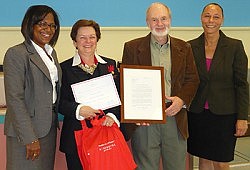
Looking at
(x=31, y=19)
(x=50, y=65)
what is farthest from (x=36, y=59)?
(x=31, y=19)

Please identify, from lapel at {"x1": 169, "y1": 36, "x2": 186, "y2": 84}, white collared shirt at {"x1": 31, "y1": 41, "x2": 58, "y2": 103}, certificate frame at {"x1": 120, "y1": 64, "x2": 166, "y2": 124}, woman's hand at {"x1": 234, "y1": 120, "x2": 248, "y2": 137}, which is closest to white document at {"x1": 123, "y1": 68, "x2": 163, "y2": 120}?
certificate frame at {"x1": 120, "y1": 64, "x2": 166, "y2": 124}

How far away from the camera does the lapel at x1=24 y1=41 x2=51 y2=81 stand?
1.97 meters

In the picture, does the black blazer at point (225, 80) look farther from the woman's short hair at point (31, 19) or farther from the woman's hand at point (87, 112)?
the woman's short hair at point (31, 19)

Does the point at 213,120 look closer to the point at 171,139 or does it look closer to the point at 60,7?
the point at 171,139

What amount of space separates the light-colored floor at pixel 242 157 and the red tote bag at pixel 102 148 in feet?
4.71

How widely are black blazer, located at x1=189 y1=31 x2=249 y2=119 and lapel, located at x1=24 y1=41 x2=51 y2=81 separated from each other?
1.10 meters

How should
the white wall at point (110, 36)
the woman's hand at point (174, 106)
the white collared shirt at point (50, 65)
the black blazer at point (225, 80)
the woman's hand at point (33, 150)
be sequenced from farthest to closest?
the white wall at point (110, 36)
the black blazer at point (225, 80)
the woman's hand at point (174, 106)
the white collared shirt at point (50, 65)
the woman's hand at point (33, 150)

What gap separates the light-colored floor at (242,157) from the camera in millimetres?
3597

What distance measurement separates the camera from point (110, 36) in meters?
4.51

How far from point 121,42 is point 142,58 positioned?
7.86 ft

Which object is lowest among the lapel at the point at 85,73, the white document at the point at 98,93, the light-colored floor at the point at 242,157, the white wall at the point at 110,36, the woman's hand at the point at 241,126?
the light-colored floor at the point at 242,157

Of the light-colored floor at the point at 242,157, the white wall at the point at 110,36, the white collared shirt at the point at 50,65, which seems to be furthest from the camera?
the white wall at the point at 110,36

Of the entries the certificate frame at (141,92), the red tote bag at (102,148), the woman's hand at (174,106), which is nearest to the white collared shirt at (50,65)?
the red tote bag at (102,148)

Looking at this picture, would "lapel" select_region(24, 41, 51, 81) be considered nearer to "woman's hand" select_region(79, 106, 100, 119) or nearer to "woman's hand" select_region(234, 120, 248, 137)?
"woman's hand" select_region(79, 106, 100, 119)
